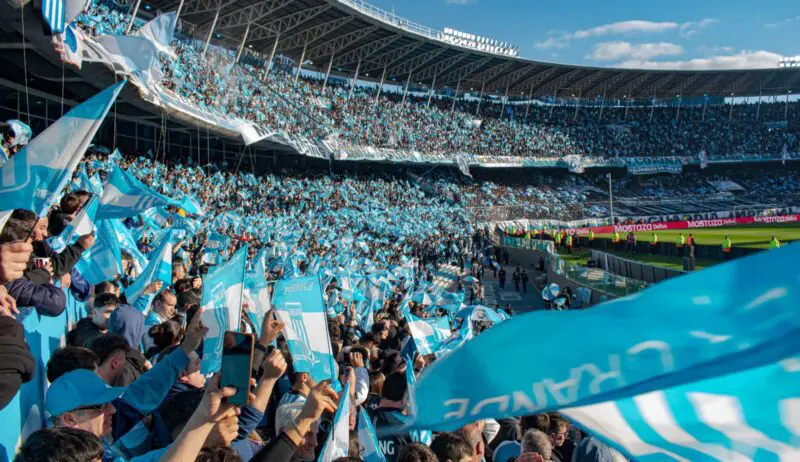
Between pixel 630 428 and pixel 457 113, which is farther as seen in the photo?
pixel 457 113

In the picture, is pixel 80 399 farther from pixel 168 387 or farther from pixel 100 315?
pixel 100 315

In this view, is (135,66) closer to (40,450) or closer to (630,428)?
(40,450)

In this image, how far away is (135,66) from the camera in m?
10.1

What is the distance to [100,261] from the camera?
7.58 m

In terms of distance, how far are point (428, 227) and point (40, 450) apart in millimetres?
39420

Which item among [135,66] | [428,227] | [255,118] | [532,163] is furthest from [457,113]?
[135,66]

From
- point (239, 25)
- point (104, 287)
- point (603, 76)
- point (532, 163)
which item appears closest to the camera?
point (104, 287)

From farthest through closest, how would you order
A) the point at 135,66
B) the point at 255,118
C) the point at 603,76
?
the point at 603,76
the point at 255,118
the point at 135,66

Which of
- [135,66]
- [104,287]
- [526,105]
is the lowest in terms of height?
[104,287]

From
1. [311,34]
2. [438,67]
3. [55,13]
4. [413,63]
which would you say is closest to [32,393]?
[55,13]

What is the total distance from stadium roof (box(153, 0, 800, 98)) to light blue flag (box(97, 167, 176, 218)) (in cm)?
2973

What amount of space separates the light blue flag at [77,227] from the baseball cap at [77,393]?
3253mm

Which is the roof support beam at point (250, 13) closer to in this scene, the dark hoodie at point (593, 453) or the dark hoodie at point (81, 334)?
the dark hoodie at point (81, 334)

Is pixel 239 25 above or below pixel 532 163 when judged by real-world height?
above
